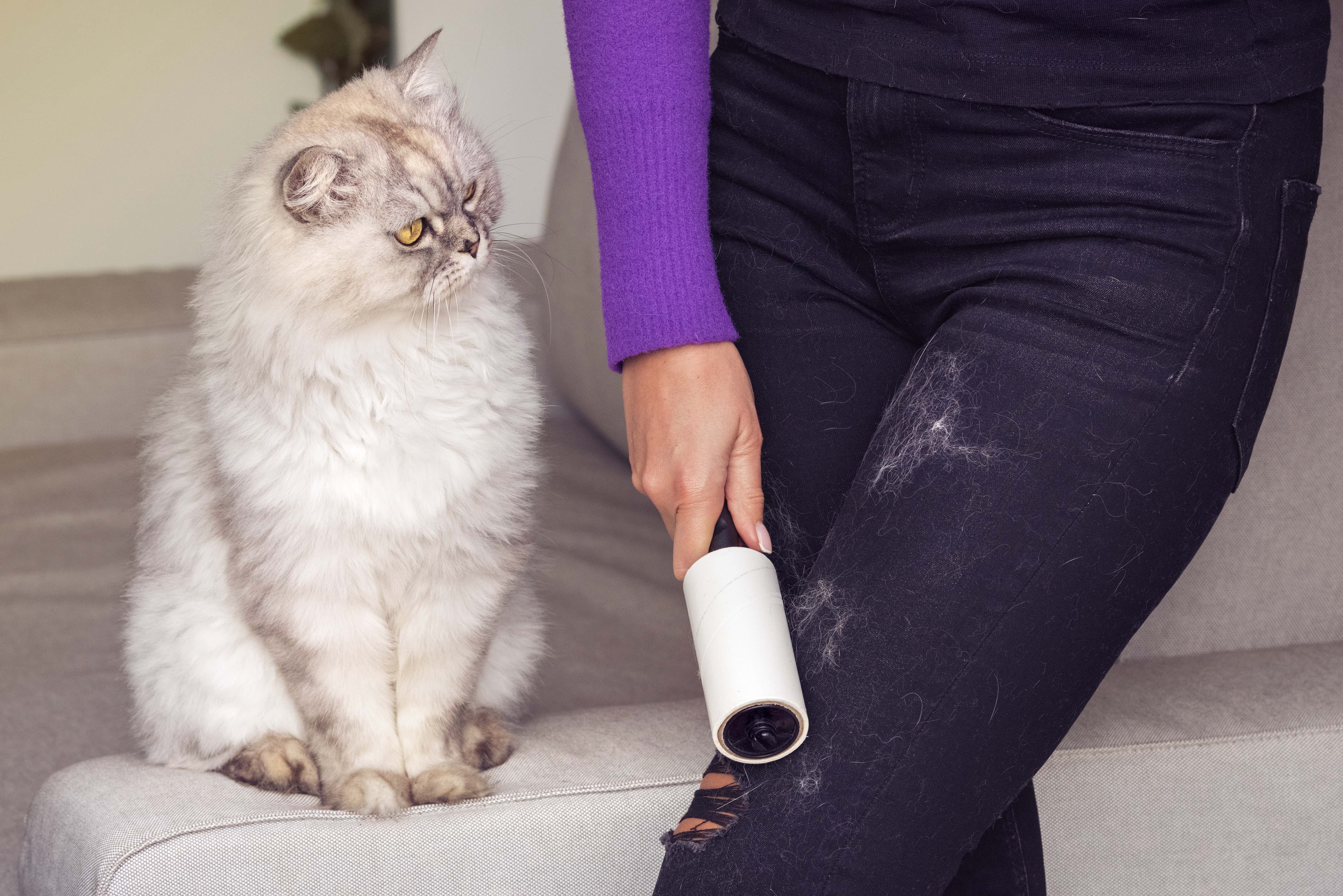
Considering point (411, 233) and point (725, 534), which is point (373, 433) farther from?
point (725, 534)

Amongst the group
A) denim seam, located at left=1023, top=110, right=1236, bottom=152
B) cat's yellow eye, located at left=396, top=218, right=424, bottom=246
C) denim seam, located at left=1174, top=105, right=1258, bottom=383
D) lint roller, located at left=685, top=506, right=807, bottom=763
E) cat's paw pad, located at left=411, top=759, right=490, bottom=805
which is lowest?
cat's paw pad, located at left=411, top=759, right=490, bottom=805

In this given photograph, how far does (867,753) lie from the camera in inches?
31.3

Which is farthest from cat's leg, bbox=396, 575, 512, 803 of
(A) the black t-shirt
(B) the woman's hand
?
(A) the black t-shirt

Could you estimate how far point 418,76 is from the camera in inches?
45.5

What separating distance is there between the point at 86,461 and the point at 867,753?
1.94m

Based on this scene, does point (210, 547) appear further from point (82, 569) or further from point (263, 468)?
point (82, 569)

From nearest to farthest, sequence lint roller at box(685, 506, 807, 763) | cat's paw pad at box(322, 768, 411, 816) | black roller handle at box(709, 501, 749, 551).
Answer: lint roller at box(685, 506, 807, 763) → black roller handle at box(709, 501, 749, 551) → cat's paw pad at box(322, 768, 411, 816)

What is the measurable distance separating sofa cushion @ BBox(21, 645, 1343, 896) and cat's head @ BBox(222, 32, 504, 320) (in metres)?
0.49

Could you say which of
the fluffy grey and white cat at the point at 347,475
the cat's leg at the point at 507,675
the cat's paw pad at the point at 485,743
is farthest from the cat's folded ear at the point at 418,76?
the cat's paw pad at the point at 485,743

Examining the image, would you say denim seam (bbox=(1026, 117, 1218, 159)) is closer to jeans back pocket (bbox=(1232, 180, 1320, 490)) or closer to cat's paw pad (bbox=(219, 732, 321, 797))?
jeans back pocket (bbox=(1232, 180, 1320, 490))

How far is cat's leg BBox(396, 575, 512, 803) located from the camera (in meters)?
1.09

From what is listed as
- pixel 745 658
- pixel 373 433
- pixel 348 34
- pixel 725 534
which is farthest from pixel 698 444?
pixel 348 34

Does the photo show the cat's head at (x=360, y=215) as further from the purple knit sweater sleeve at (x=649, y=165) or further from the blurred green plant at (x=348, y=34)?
the blurred green plant at (x=348, y=34)

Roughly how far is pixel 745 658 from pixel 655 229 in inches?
15.7
